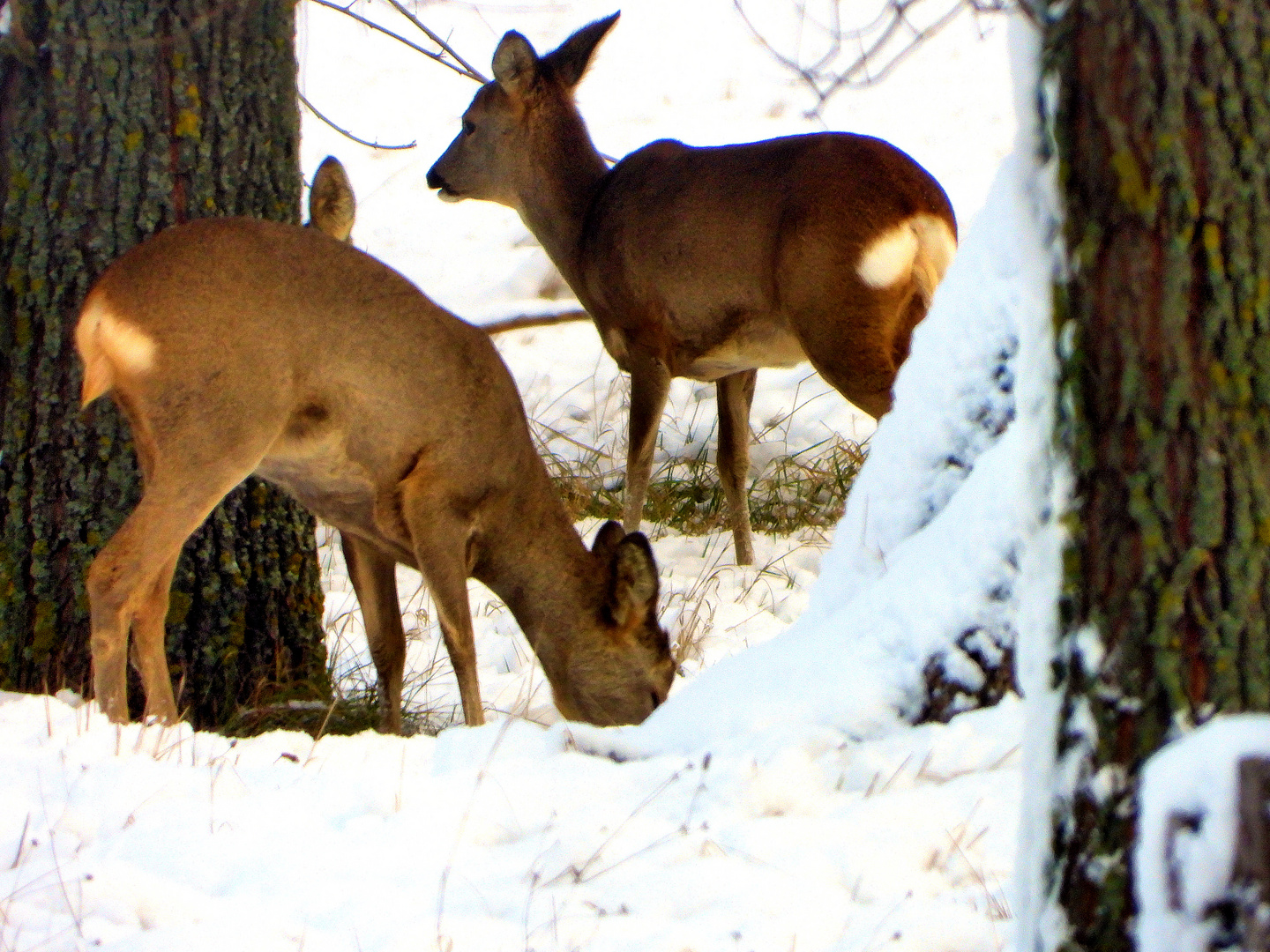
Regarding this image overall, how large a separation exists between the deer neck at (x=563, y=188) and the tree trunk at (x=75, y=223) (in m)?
3.29

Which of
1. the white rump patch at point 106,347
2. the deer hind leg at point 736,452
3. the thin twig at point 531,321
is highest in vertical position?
the thin twig at point 531,321

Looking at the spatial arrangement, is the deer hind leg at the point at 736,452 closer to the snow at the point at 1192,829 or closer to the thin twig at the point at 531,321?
the thin twig at the point at 531,321

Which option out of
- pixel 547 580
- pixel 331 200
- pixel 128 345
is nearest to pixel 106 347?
pixel 128 345

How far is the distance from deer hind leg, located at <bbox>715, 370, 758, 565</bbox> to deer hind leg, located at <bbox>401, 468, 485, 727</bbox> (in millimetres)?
2193

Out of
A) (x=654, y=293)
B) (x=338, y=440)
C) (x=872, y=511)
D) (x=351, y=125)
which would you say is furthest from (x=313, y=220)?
(x=351, y=125)

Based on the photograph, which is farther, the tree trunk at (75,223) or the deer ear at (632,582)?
the deer ear at (632,582)

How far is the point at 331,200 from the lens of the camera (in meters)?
Answer: 5.13

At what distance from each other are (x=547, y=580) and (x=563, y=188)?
327 centimetres

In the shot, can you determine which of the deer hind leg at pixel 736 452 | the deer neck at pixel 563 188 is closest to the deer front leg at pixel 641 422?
the deer hind leg at pixel 736 452

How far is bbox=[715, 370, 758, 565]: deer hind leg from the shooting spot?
21.9ft

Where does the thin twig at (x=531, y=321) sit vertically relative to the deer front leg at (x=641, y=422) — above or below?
above

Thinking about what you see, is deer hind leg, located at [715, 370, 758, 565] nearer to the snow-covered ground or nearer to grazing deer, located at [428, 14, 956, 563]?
grazing deer, located at [428, 14, 956, 563]

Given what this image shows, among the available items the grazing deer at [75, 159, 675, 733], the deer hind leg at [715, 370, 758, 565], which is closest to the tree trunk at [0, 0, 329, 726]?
the grazing deer at [75, 159, 675, 733]

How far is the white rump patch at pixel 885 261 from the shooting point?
6.03m
